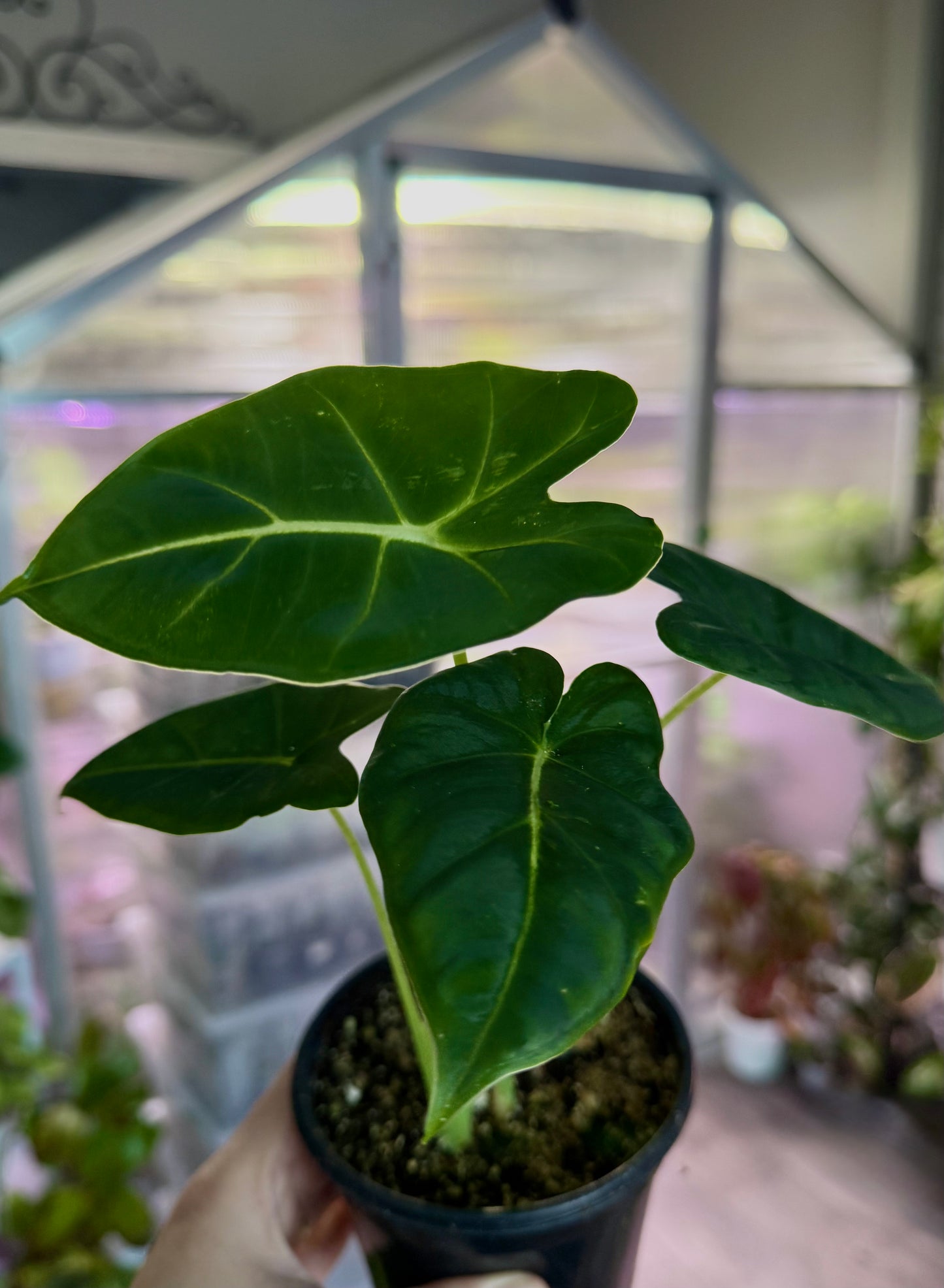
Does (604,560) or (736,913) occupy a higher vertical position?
(604,560)

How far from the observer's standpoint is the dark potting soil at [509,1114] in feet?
1.80

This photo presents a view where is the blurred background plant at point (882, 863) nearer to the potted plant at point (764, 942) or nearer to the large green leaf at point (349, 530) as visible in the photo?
the potted plant at point (764, 942)

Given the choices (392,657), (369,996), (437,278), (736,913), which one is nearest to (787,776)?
(736,913)

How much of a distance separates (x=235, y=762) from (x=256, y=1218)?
32 cm

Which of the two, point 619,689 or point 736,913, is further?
point 736,913

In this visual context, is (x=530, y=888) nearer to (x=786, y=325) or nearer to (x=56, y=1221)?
(x=56, y=1221)

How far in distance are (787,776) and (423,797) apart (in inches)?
73.0

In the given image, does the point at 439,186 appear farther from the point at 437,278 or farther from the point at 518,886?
the point at 518,886

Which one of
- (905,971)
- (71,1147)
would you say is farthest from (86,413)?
(905,971)

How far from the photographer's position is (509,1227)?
463 mm

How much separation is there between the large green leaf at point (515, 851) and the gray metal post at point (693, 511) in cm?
135

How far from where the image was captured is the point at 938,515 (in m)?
1.77

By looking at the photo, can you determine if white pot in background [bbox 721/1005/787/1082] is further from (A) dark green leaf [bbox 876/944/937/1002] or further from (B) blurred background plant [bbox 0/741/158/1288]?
(B) blurred background plant [bbox 0/741/158/1288]

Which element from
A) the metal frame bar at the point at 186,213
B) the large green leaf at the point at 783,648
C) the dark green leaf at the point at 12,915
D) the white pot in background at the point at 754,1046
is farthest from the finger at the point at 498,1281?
the white pot in background at the point at 754,1046
